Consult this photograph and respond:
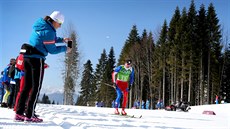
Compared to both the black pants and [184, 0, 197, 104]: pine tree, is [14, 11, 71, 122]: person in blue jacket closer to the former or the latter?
the black pants

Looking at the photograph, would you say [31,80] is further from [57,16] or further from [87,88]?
[87,88]

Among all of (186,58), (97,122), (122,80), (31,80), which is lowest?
(97,122)

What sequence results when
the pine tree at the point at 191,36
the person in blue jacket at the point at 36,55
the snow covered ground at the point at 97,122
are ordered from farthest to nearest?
the pine tree at the point at 191,36
the person in blue jacket at the point at 36,55
the snow covered ground at the point at 97,122

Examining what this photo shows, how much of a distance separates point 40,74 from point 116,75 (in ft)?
18.4

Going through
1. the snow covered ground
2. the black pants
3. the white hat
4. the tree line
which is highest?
the tree line

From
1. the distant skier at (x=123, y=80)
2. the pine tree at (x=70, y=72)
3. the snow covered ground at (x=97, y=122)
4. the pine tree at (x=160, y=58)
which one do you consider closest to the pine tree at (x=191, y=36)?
the pine tree at (x=160, y=58)

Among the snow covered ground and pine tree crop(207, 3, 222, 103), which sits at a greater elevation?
pine tree crop(207, 3, 222, 103)

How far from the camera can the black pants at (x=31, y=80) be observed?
4.82 m

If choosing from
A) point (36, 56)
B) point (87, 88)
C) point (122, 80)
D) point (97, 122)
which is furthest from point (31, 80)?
point (87, 88)

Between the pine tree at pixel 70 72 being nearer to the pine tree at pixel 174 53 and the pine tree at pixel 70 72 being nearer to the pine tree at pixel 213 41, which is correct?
the pine tree at pixel 174 53

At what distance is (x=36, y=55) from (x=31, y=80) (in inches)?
16.9

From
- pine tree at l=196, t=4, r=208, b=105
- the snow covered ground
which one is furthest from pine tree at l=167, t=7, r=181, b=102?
the snow covered ground

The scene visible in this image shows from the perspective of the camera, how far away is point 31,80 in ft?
16.0

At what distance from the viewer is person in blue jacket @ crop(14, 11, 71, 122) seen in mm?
4812
